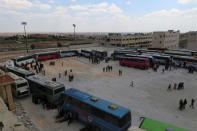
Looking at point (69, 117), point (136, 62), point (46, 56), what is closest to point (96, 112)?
point (69, 117)

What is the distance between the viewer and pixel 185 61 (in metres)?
30.1

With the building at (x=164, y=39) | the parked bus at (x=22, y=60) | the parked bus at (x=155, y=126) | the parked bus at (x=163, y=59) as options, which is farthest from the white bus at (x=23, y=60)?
the building at (x=164, y=39)

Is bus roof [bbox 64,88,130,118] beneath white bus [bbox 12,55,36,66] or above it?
beneath

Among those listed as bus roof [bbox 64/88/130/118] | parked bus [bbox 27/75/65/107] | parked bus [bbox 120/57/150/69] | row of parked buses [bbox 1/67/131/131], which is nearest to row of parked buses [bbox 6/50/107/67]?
parked bus [bbox 120/57/150/69]

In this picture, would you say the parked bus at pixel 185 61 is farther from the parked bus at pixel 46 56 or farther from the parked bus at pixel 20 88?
the parked bus at pixel 46 56

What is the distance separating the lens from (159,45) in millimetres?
61062

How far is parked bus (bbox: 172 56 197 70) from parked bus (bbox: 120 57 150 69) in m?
7.85

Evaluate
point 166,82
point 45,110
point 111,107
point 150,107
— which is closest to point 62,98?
point 45,110

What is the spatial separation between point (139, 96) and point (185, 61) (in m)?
20.1

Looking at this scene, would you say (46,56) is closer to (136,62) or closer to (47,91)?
(136,62)

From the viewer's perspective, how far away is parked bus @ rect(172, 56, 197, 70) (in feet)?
94.1

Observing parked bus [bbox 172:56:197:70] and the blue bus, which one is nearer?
the blue bus

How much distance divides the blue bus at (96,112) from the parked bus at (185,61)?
26668 millimetres

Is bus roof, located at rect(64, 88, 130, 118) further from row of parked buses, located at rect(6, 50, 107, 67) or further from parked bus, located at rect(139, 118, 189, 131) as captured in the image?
row of parked buses, located at rect(6, 50, 107, 67)
